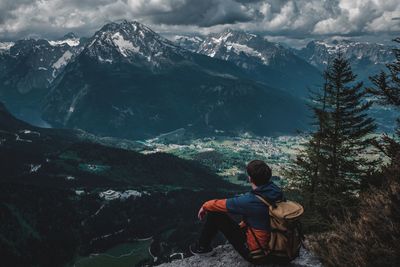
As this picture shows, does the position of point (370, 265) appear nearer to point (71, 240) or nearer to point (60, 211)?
point (71, 240)

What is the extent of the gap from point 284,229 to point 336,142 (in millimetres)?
25681

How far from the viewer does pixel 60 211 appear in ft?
603

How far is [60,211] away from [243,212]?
184563 mm

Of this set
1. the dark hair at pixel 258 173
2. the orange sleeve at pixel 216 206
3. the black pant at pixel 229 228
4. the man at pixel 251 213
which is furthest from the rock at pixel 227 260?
the dark hair at pixel 258 173

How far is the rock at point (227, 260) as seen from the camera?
14.7m

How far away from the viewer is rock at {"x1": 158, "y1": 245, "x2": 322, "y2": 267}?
14.7m

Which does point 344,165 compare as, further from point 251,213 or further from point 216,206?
point 251,213

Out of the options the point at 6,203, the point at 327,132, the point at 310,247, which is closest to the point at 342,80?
the point at 327,132

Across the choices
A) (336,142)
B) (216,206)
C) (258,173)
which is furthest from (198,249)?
(336,142)

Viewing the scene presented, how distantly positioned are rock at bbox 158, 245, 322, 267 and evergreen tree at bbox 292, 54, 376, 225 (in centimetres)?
1777

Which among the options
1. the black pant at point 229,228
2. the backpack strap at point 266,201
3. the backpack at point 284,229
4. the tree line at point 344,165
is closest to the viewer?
the backpack at point 284,229

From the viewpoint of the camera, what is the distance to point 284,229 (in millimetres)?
11938

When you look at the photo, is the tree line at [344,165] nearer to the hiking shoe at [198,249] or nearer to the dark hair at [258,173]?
the dark hair at [258,173]

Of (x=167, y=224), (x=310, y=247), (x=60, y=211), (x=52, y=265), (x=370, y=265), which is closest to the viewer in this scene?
(x=370, y=265)
